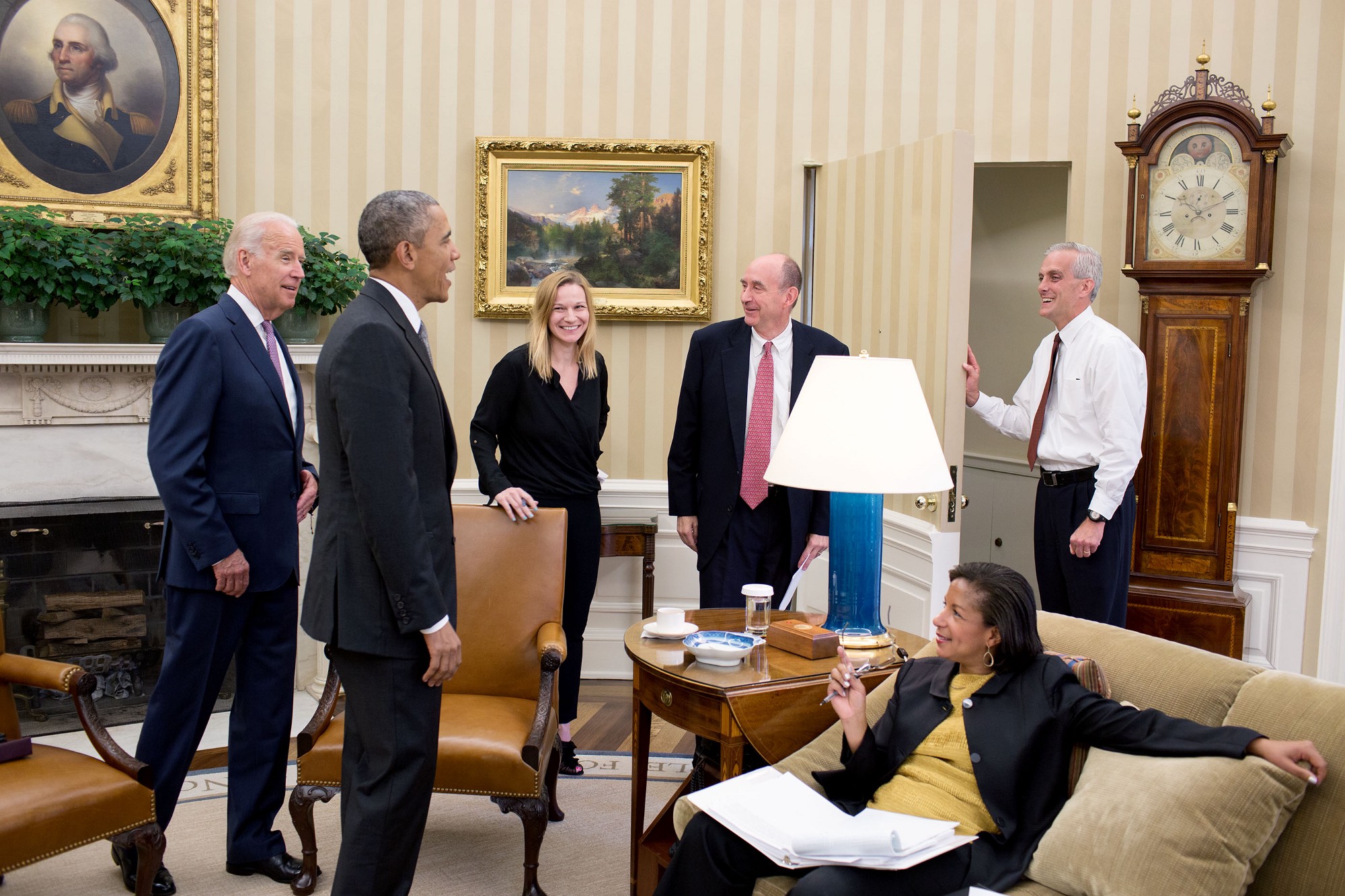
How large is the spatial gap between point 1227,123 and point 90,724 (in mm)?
4475

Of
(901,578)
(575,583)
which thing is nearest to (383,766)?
(575,583)

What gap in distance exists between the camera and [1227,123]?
433 centimetres

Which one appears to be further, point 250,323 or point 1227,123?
point 1227,123

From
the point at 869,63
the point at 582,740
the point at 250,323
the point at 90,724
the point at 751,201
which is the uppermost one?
the point at 869,63

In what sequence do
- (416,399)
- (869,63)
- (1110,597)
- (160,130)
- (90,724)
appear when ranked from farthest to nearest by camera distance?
(869,63) < (160,130) < (1110,597) < (90,724) < (416,399)

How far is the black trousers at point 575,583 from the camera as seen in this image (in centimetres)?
384

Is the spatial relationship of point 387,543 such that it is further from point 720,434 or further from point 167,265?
point 167,265

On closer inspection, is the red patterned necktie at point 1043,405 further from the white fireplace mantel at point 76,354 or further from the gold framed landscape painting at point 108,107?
the gold framed landscape painting at point 108,107

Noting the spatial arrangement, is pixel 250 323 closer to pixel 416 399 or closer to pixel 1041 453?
pixel 416 399

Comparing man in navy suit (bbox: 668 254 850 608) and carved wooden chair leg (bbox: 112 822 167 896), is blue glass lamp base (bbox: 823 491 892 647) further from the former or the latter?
carved wooden chair leg (bbox: 112 822 167 896)

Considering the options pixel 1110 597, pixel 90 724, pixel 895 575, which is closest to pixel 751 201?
pixel 895 575

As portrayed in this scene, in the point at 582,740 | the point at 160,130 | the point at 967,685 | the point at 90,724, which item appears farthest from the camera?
the point at 160,130

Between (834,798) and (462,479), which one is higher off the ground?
(462,479)

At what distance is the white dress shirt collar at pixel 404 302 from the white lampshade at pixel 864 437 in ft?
3.03
